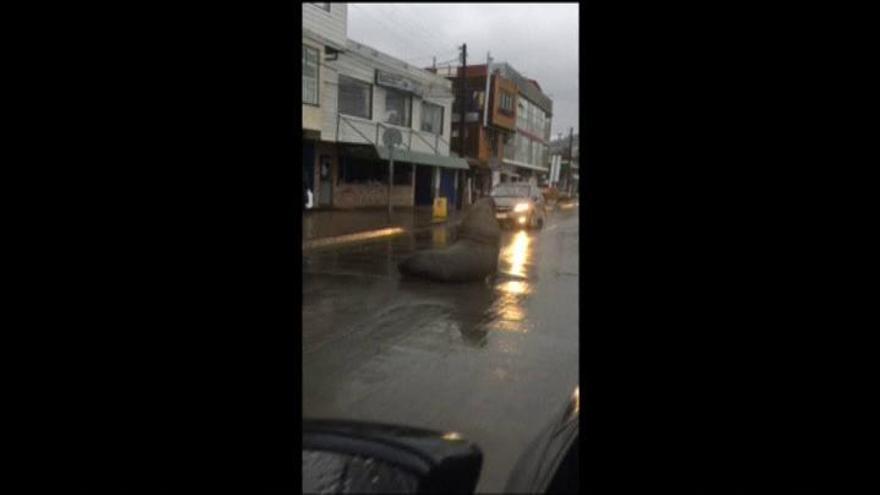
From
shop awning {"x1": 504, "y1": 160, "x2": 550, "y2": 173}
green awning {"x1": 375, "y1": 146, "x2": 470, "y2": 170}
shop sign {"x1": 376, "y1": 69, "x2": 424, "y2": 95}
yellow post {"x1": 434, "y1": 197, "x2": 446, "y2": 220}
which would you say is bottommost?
yellow post {"x1": 434, "y1": 197, "x2": 446, "y2": 220}

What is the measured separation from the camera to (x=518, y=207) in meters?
17.5

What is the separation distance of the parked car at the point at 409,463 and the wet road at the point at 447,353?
0.17 m

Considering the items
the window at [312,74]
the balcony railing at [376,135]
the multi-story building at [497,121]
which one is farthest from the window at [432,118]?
the window at [312,74]

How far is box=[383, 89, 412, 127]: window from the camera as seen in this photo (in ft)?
67.1

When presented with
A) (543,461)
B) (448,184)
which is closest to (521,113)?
(448,184)

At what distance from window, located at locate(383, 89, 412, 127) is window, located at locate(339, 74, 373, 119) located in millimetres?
1048

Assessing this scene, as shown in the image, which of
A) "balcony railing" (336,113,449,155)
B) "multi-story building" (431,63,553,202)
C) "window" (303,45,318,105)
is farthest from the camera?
"multi-story building" (431,63,553,202)

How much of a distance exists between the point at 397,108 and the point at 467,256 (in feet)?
45.8

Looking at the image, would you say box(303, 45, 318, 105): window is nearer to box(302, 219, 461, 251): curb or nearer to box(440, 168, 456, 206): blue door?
box(302, 219, 461, 251): curb

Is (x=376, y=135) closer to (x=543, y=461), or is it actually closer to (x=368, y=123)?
(x=368, y=123)

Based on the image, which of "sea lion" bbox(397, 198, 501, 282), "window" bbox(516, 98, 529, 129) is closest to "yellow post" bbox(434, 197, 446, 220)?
"sea lion" bbox(397, 198, 501, 282)
